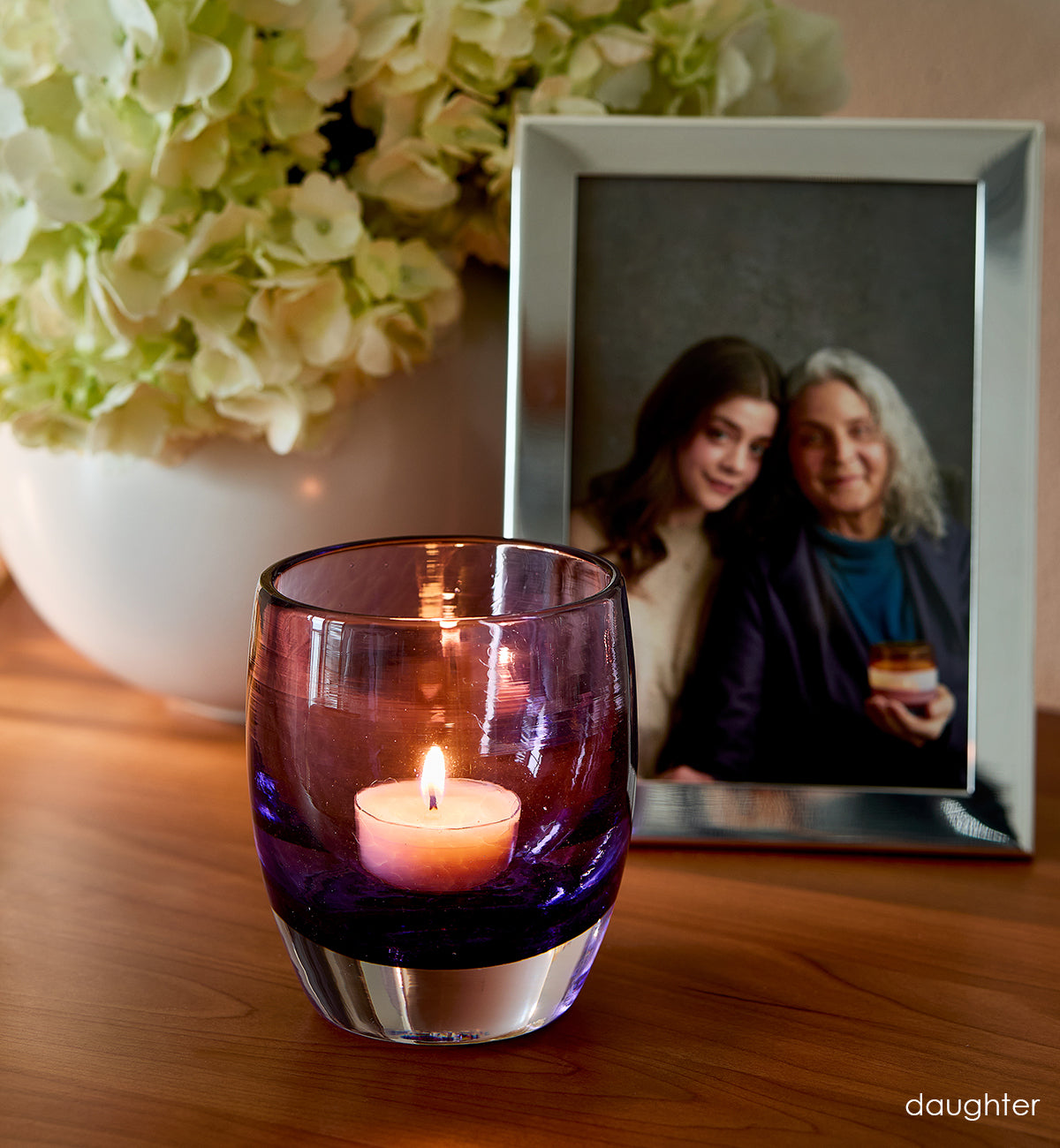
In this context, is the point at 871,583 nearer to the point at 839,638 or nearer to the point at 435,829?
the point at 839,638

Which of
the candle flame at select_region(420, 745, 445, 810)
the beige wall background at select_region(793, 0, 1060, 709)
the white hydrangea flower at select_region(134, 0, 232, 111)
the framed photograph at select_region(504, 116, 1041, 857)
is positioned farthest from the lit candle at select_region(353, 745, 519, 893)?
the beige wall background at select_region(793, 0, 1060, 709)

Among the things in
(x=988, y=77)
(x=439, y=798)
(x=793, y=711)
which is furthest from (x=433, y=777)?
(x=988, y=77)

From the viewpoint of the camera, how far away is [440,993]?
0.38 m

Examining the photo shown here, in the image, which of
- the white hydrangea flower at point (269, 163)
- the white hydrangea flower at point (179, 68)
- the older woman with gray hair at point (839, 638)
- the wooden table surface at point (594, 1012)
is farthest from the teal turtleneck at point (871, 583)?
the white hydrangea flower at point (179, 68)

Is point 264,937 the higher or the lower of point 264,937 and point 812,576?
the lower

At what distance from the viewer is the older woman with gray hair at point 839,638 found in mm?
550

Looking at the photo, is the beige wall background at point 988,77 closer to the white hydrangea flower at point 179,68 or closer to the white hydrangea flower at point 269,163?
the white hydrangea flower at point 269,163

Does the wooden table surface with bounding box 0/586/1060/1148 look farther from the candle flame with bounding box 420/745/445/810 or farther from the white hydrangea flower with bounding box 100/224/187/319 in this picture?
the white hydrangea flower with bounding box 100/224/187/319

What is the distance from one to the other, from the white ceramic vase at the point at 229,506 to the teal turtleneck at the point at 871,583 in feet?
0.65

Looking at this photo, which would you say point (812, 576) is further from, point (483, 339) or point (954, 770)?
point (483, 339)

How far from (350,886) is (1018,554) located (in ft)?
1.12

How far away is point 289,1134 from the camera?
36 cm

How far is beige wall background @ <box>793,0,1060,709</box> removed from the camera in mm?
782

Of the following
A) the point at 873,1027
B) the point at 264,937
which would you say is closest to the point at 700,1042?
the point at 873,1027
